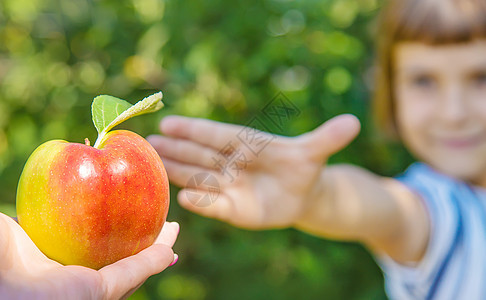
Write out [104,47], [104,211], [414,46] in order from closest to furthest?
[104,211], [414,46], [104,47]

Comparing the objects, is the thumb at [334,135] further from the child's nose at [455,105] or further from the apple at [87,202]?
the child's nose at [455,105]

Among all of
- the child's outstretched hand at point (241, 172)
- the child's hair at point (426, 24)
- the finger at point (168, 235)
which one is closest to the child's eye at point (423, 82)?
the child's hair at point (426, 24)

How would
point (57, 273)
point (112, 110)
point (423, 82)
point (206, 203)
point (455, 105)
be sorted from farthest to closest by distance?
point (423, 82), point (455, 105), point (206, 203), point (112, 110), point (57, 273)

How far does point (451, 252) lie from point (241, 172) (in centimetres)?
74

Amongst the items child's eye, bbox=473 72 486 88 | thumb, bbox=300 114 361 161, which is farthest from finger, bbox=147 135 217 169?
child's eye, bbox=473 72 486 88

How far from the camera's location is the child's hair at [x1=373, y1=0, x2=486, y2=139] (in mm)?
1413

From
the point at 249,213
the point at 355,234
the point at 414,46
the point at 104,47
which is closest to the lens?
the point at 249,213

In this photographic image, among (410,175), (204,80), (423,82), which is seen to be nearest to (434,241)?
(410,175)

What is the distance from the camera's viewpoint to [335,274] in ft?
6.19

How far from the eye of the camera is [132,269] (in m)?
0.65

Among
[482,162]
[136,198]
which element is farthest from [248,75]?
[136,198]

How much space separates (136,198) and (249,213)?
1.56 ft

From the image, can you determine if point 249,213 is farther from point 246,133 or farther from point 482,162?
point 482,162

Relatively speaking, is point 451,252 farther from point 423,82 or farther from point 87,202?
point 87,202
